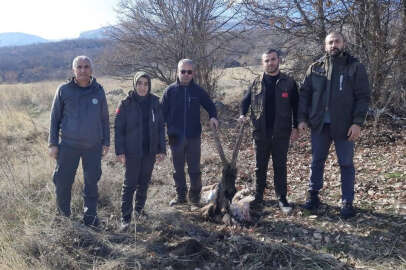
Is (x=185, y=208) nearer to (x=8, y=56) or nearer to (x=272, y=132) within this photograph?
(x=272, y=132)

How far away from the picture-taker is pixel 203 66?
472 inches

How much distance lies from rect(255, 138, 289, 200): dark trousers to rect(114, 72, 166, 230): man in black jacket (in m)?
1.42

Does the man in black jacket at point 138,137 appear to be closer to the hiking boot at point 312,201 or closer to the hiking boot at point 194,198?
the hiking boot at point 194,198

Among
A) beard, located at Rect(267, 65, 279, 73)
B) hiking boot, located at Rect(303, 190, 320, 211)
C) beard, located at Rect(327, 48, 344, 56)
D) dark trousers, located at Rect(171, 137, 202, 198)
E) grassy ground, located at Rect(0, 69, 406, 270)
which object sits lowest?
grassy ground, located at Rect(0, 69, 406, 270)

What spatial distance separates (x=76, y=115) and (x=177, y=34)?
8126 millimetres

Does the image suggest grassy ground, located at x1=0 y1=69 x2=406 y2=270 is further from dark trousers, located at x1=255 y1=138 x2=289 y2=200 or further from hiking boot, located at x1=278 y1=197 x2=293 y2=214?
dark trousers, located at x1=255 y1=138 x2=289 y2=200

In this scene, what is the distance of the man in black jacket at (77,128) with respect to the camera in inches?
163

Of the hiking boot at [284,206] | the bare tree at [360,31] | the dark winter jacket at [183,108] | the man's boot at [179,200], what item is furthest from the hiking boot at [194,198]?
the bare tree at [360,31]

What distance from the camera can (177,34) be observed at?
11.6 metres

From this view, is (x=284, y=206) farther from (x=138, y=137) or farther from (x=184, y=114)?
(x=138, y=137)

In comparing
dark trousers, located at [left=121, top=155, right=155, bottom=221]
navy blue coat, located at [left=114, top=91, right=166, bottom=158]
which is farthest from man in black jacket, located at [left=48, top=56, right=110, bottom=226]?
dark trousers, located at [left=121, top=155, right=155, bottom=221]

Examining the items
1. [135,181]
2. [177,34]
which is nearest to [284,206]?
[135,181]

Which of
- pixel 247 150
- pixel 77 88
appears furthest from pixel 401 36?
pixel 77 88

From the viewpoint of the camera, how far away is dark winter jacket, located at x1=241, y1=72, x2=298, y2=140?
464 cm
